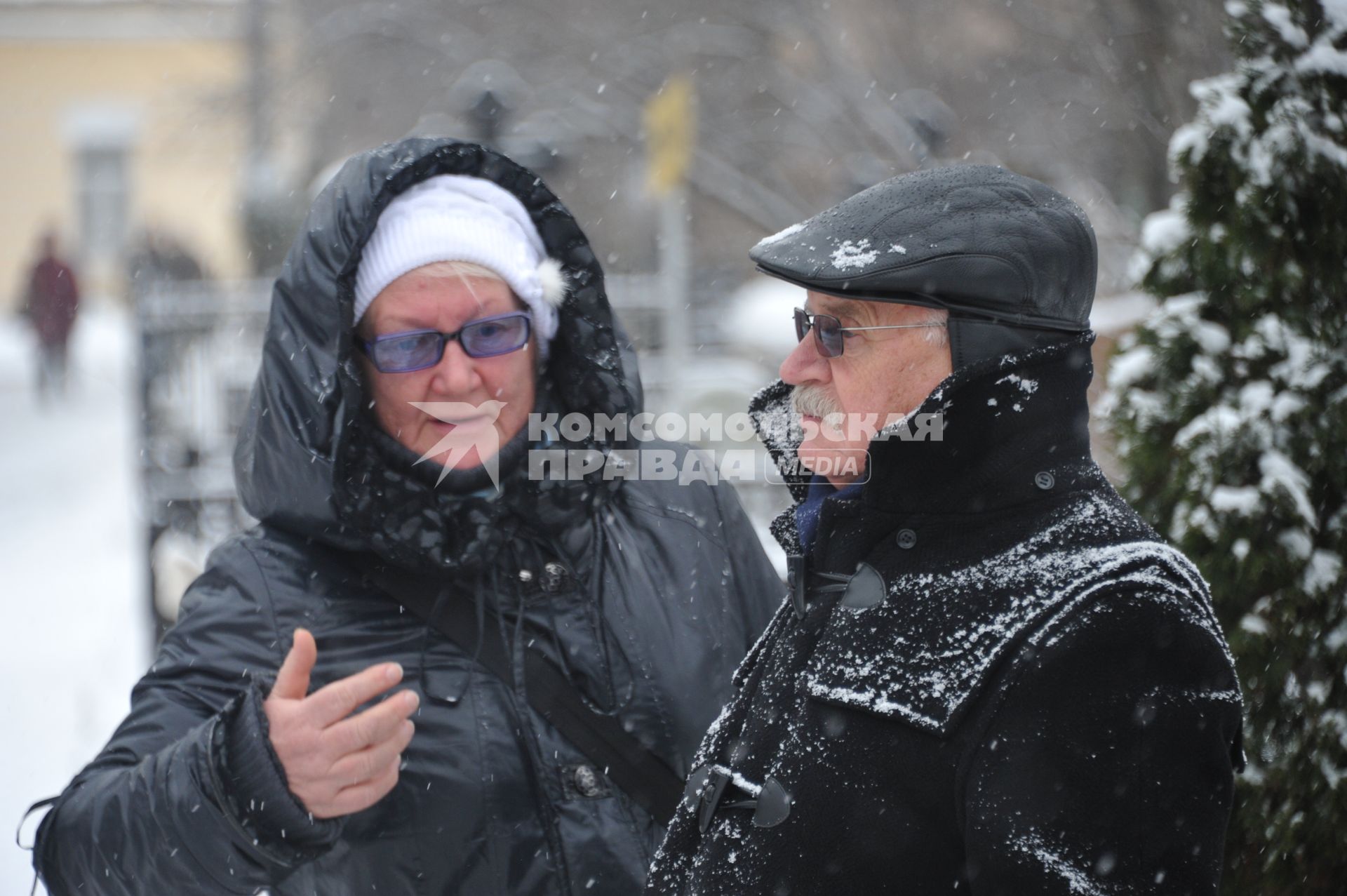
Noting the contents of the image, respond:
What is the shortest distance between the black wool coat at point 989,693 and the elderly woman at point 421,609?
450mm

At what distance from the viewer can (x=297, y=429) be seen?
213 cm

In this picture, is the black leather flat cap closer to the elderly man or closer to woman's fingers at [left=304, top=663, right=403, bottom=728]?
the elderly man

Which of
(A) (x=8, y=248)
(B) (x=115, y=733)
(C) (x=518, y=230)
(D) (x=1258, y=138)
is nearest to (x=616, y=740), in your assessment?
(B) (x=115, y=733)

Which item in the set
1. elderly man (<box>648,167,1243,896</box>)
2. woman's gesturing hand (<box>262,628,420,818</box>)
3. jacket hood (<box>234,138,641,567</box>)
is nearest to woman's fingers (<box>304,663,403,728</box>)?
woman's gesturing hand (<box>262,628,420,818</box>)

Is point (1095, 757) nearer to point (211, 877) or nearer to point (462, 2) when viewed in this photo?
point (211, 877)

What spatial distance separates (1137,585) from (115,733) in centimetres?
160

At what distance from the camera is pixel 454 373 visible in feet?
7.14

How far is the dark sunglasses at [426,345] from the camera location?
2180 mm

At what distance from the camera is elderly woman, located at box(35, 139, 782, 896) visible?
6.06 ft

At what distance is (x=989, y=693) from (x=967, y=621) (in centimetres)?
10

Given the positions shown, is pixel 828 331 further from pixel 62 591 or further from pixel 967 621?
pixel 62 591

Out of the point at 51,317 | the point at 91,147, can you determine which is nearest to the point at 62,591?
the point at 51,317

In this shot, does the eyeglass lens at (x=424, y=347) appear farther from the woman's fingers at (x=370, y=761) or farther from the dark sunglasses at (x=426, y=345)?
the woman's fingers at (x=370, y=761)

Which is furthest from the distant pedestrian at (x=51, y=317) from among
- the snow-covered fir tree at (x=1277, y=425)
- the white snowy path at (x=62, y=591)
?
the snow-covered fir tree at (x=1277, y=425)
